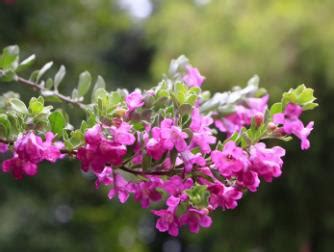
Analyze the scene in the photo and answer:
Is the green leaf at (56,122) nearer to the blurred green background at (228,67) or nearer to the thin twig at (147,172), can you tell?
the thin twig at (147,172)

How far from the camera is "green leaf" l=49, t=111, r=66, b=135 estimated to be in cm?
77

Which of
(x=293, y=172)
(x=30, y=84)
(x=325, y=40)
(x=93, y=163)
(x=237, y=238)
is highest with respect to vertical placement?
(x=325, y=40)

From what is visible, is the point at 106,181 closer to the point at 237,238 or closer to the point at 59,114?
the point at 59,114

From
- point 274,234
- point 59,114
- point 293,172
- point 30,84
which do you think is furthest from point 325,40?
point 59,114

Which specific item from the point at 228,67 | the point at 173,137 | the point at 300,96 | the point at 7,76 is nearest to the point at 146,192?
the point at 173,137

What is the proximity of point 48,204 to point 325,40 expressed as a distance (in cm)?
317

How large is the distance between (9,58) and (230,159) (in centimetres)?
54

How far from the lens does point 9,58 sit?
1.03 meters

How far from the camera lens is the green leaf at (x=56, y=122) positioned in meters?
0.77

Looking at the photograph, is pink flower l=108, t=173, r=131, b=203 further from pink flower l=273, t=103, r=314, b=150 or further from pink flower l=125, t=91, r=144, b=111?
pink flower l=273, t=103, r=314, b=150

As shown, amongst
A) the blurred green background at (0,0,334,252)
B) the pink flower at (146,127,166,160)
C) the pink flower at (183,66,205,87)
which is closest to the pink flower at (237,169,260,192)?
the pink flower at (146,127,166,160)

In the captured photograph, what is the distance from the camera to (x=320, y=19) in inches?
139

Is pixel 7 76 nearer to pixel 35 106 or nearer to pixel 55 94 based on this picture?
pixel 55 94

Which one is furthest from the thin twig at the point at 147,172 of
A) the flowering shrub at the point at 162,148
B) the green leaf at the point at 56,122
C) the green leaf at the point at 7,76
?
the green leaf at the point at 7,76
